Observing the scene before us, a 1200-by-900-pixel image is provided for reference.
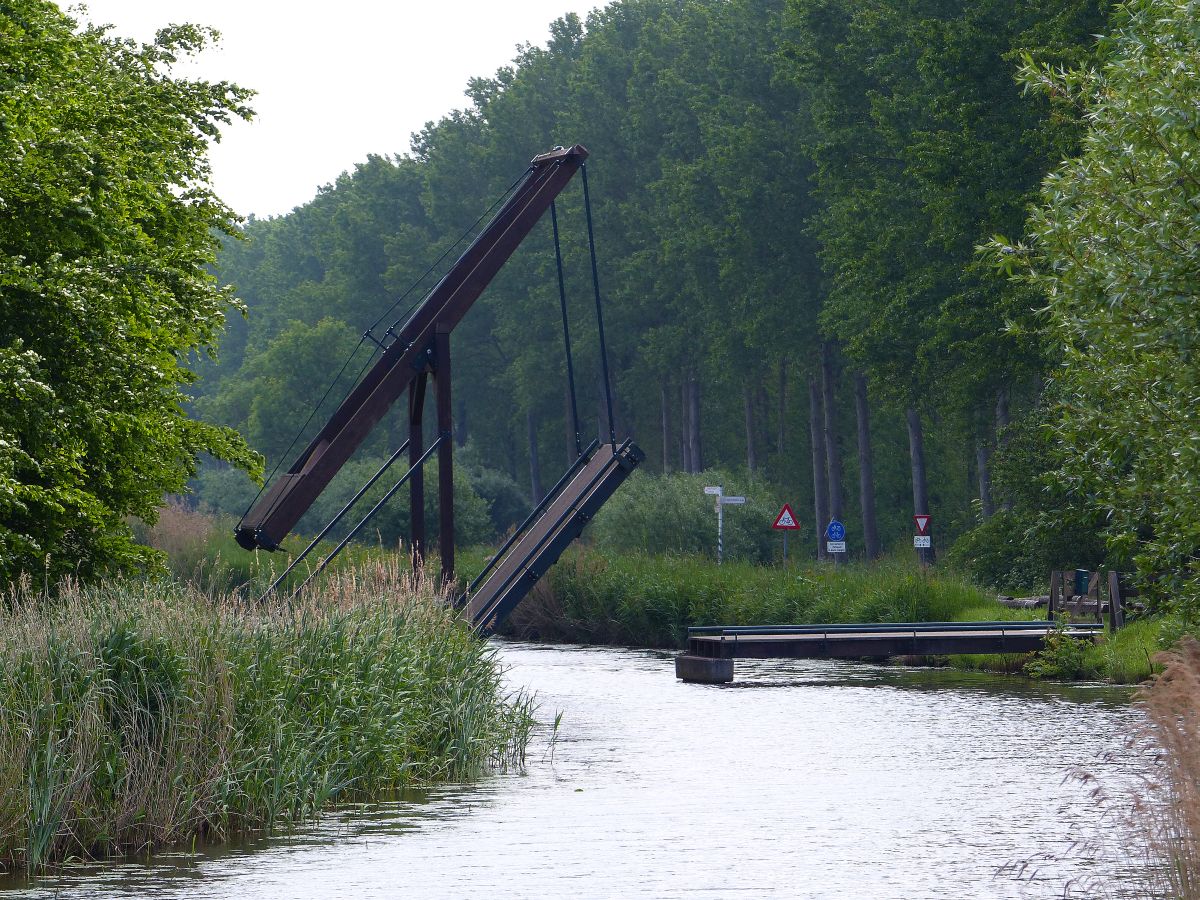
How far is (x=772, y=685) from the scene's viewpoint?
27.2 m

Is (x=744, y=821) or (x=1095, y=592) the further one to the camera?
(x=1095, y=592)

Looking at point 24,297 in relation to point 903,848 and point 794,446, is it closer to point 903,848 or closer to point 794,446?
point 903,848

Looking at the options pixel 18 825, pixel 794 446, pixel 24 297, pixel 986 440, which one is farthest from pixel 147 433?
pixel 794 446

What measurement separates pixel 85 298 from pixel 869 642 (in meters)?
15.7

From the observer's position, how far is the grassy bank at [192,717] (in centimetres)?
1229

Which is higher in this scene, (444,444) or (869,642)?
(444,444)

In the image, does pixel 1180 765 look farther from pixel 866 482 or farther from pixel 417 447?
pixel 866 482

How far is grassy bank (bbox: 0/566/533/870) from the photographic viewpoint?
40.3 feet

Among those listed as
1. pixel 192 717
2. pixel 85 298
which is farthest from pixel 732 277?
pixel 192 717

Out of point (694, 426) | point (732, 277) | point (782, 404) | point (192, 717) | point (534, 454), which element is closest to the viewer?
point (192, 717)

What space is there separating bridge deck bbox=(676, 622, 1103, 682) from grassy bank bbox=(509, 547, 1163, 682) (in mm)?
3803

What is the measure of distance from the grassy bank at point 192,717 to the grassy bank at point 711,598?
18.4 metres

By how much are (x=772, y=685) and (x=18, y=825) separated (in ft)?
54.7

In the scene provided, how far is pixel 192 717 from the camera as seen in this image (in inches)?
517
